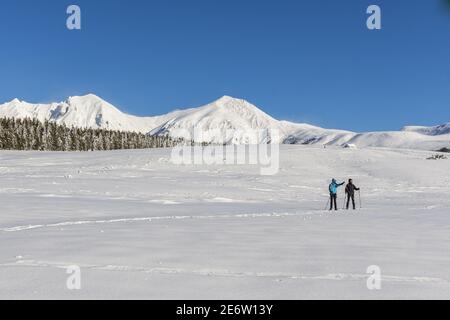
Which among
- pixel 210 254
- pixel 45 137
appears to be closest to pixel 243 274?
pixel 210 254

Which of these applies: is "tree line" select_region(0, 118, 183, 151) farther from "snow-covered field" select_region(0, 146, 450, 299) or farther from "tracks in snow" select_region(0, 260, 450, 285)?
"tracks in snow" select_region(0, 260, 450, 285)

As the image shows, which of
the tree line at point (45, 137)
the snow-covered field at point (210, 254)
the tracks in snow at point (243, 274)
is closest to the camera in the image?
the snow-covered field at point (210, 254)

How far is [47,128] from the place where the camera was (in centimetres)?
15912

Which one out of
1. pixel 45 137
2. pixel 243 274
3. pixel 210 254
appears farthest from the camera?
pixel 45 137

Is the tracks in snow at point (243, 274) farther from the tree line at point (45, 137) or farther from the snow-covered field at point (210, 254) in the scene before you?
the tree line at point (45, 137)

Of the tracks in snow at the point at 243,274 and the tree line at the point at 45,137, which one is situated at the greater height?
the tree line at the point at 45,137

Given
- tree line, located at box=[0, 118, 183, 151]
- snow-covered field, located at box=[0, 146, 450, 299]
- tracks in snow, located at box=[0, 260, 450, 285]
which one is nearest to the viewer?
snow-covered field, located at box=[0, 146, 450, 299]

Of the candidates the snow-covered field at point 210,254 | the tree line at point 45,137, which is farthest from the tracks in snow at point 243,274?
the tree line at point 45,137

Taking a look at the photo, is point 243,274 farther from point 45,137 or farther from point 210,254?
point 45,137

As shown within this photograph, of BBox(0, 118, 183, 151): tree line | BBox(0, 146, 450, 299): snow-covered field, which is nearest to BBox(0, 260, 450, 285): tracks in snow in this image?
BBox(0, 146, 450, 299): snow-covered field

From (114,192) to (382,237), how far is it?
975 inches

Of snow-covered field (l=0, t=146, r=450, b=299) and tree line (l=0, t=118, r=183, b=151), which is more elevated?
tree line (l=0, t=118, r=183, b=151)

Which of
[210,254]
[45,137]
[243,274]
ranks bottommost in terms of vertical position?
[210,254]

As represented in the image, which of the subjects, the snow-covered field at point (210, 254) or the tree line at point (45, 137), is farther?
the tree line at point (45, 137)
